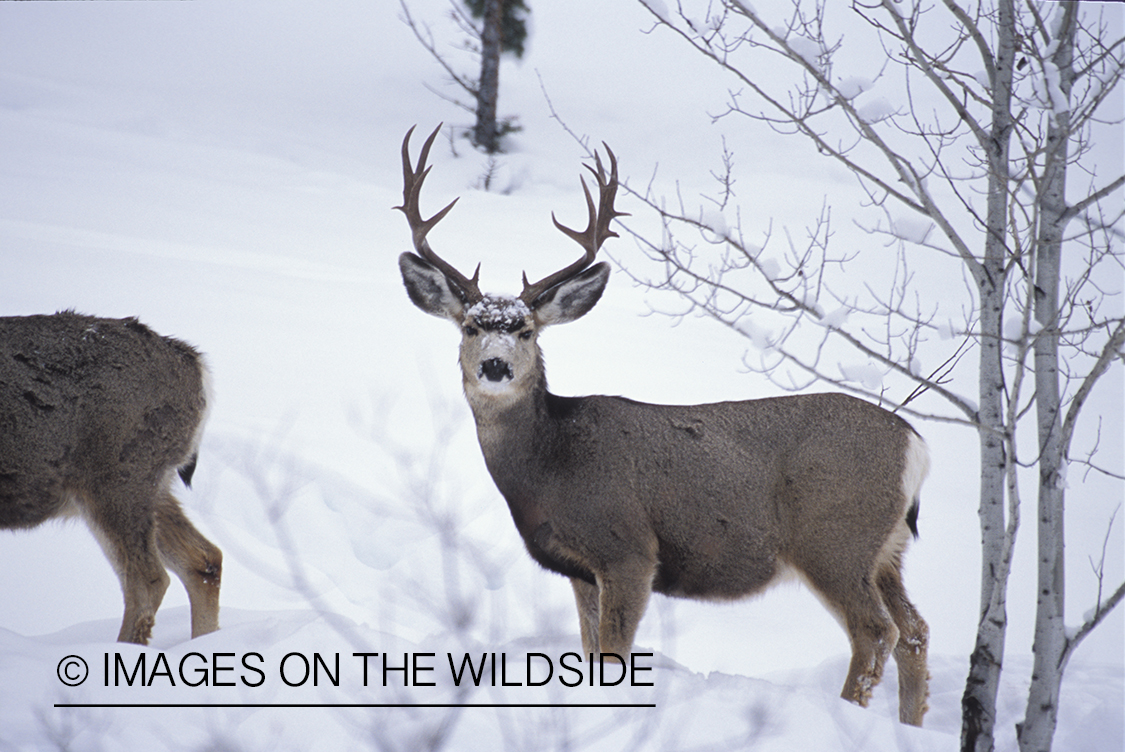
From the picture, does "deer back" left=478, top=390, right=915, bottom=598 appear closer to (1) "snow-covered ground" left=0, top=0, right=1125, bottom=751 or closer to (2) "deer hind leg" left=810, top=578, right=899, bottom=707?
(2) "deer hind leg" left=810, top=578, right=899, bottom=707

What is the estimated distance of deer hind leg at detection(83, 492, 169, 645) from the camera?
4770mm

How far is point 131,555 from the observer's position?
190 inches

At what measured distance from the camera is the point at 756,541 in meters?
4.91

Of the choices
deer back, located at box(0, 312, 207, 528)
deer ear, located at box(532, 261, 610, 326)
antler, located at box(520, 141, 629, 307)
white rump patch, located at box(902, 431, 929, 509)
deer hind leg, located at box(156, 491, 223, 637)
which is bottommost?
deer hind leg, located at box(156, 491, 223, 637)

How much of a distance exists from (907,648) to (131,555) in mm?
3677

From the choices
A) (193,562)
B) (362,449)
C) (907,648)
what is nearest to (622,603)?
(907,648)

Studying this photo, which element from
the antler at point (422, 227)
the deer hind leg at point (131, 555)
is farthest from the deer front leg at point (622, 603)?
the deer hind leg at point (131, 555)

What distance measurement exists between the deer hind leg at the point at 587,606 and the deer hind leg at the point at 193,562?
1.79m

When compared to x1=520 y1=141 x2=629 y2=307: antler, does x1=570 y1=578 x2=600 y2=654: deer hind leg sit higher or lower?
lower

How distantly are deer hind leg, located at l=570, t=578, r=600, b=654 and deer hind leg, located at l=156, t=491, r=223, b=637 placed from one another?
179cm

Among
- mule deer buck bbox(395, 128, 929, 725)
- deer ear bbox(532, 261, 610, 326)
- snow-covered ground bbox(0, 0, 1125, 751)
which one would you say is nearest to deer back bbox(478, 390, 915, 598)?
mule deer buck bbox(395, 128, 929, 725)

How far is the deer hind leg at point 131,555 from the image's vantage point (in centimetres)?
477

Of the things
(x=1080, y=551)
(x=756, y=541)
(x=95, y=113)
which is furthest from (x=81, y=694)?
(x=95, y=113)

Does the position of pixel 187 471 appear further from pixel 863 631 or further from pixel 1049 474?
pixel 1049 474
